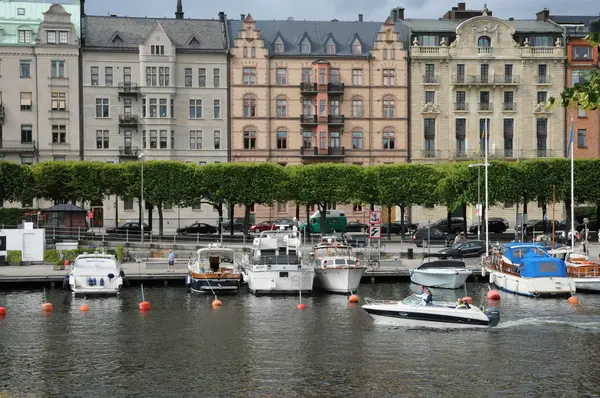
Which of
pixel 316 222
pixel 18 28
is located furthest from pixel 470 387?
pixel 18 28

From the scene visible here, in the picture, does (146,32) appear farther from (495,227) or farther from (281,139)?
(495,227)

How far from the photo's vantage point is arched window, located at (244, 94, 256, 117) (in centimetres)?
10200

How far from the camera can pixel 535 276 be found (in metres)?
57.1

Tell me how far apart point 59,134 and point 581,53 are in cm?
5979

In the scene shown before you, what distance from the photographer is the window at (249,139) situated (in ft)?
336

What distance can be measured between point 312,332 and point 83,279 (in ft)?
63.3

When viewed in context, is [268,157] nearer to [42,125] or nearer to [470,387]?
[42,125]

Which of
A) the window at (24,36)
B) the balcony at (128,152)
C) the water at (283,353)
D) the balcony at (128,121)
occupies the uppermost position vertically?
the window at (24,36)

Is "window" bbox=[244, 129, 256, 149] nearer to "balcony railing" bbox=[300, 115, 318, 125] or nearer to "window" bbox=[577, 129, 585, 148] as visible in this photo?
"balcony railing" bbox=[300, 115, 318, 125]

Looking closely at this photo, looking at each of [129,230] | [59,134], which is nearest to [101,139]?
[59,134]

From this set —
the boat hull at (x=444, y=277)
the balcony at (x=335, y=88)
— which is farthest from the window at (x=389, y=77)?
the boat hull at (x=444, y=277)

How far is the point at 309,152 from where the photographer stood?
101938 millimetres

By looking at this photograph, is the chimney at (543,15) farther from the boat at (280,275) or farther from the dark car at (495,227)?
the boat at (280,275)

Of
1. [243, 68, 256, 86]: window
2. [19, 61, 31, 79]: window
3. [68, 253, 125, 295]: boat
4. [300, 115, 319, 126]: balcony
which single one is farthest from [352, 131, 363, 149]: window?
[68, 253, 125, 295]: boat
